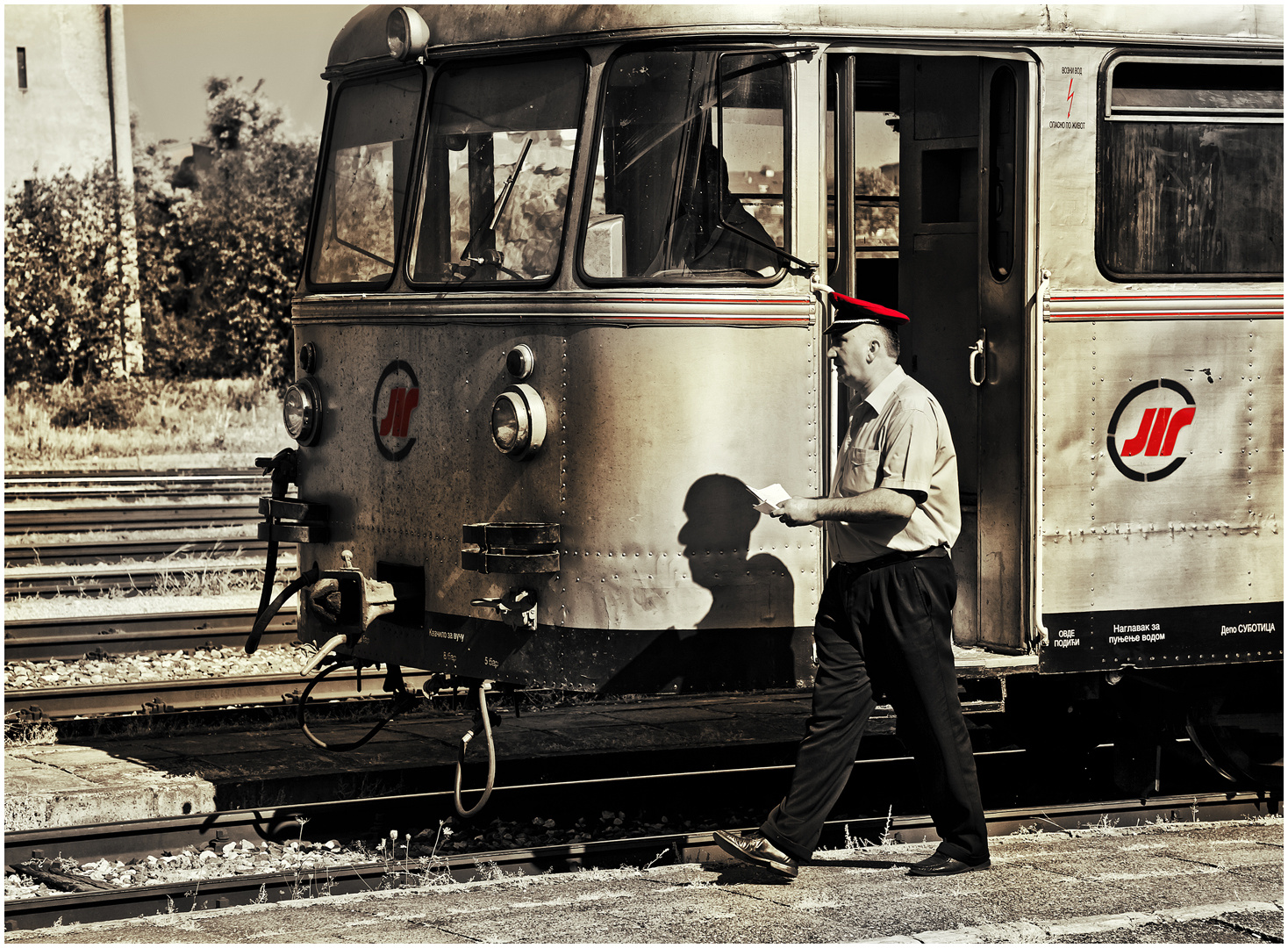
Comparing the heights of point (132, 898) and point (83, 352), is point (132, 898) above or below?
below

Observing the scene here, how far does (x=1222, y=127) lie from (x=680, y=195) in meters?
2.22

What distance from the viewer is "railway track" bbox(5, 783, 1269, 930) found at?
5.48 metres

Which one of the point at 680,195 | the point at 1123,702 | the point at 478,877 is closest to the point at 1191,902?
the point at 1123,702

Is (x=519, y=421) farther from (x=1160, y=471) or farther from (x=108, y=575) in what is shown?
(x=108, y=575)

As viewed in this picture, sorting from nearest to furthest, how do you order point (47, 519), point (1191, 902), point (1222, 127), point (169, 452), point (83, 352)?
point (1191, 902)
point (1222, 127)
point (47, 519)
point (169, 452)
point (83, 352)

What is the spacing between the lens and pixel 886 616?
17.5 ft

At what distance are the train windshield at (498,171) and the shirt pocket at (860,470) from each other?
131cm

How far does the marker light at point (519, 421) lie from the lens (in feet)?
19.0

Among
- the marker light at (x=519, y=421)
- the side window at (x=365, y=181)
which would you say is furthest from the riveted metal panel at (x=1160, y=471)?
the side window at (x=365, y=181)

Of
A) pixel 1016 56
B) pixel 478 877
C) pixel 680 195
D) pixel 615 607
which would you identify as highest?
pixel 1016 56

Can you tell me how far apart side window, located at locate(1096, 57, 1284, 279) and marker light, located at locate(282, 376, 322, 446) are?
321cm

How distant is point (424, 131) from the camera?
638 centimetres

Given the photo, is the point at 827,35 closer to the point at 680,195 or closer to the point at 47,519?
the point at 680,195

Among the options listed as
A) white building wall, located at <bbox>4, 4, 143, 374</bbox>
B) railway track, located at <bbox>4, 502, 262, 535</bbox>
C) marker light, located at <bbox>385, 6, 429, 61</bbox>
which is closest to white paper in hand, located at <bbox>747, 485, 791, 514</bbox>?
marker light, located at <bbox>385, 6, 429, 61</bbox>
